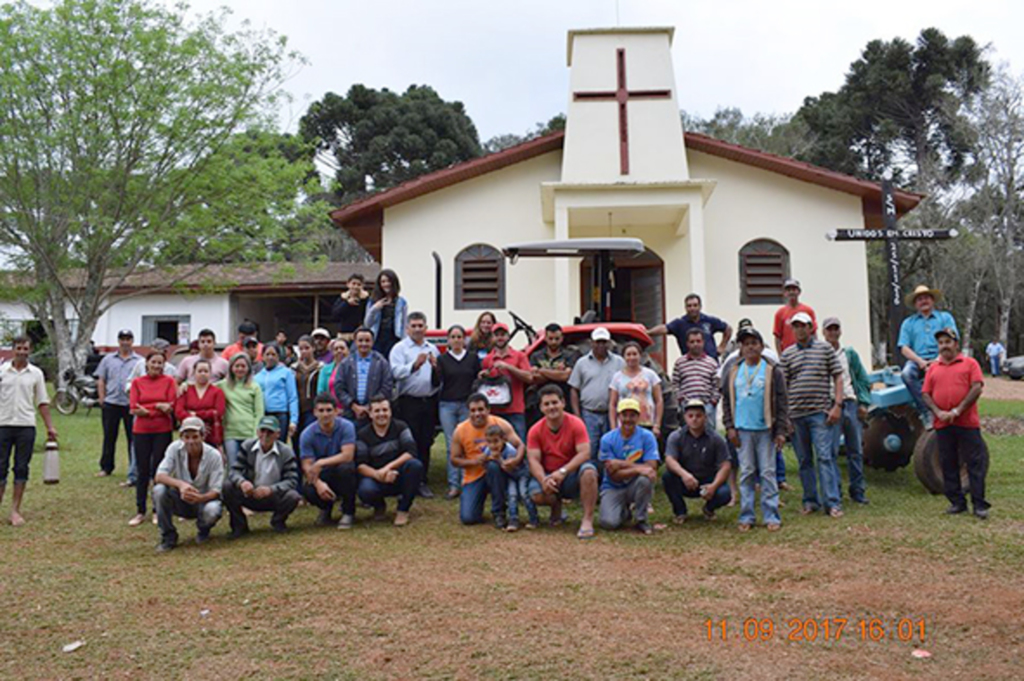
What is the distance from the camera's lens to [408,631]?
4379 mm

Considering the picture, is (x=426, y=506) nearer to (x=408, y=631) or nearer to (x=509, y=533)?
(x=509, y=533)

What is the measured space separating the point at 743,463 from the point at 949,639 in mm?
2736

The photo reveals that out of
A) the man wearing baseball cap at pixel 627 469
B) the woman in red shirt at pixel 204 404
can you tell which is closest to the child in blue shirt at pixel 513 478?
the man wearing baseball cap at pixel 627 469

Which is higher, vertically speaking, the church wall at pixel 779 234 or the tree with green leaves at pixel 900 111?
the tree with green leaves at pixel 900 111

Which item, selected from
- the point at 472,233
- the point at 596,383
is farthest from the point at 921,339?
the point at 472,233

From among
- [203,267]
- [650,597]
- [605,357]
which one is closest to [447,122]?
[203,267]

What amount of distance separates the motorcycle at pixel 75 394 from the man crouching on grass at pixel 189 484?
36.5 ft

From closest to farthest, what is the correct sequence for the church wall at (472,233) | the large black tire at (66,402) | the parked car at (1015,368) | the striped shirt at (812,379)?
the striped shirt at (812,379) → the church wall at (472,233) → the large black tire at (66,402) → the parked car at (1015,368)

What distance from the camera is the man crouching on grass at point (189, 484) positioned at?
6395 millimetres

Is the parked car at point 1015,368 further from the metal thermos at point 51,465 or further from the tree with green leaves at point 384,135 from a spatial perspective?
the metal thermos at point 51,465

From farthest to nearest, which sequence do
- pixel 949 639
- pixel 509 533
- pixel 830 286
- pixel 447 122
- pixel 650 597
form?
pixel 447 122, pixel 830 286, pixel 509 533, pixel 650 597, pixel 949 639

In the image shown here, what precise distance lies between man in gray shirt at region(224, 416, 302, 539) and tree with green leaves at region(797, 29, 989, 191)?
36.3 metres

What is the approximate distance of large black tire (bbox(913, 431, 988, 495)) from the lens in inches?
307

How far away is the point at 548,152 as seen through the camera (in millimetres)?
15180
